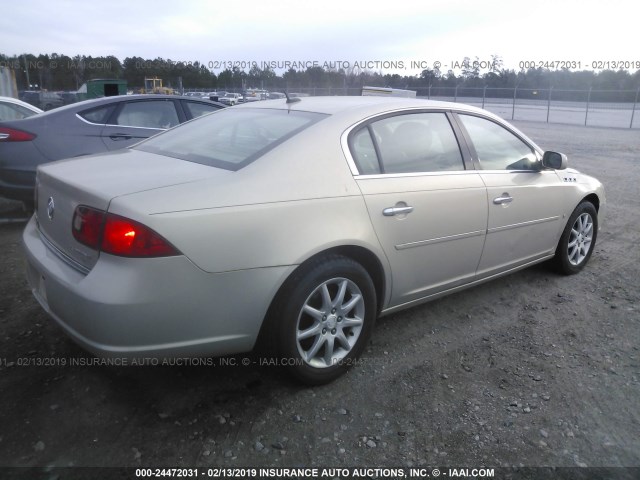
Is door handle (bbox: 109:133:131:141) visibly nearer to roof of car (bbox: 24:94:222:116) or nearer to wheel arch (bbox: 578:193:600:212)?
roof of car (bbox: 24:94:222:116)

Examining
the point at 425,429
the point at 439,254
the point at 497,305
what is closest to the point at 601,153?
the point at 497,305

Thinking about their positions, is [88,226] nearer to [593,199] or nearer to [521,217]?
[521,217]

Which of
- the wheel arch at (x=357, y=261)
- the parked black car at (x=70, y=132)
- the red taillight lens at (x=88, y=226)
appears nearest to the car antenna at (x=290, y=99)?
the wheel arch at (x=357, y=261)

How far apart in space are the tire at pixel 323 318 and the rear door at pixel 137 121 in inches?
159

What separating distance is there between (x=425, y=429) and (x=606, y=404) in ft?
3.38

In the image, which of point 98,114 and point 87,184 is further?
point 98,114

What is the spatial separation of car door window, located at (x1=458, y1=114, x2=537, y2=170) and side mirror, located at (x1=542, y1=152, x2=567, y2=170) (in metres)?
0.08

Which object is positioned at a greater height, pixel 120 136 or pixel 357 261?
pixel 120 136

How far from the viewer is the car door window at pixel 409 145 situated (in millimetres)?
2926

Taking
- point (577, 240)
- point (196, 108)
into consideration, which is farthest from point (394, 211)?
point (196, 108)

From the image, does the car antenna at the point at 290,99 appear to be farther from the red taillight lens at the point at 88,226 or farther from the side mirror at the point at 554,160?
the side mirror at the point at 554,160

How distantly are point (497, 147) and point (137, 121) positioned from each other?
4.27 meters

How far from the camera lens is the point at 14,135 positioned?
5277 mm

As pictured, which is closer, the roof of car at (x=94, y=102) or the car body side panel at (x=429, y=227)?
the car body side panel at (x=429, y=227)
